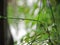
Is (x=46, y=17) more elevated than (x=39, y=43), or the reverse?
(x=46, y=17)

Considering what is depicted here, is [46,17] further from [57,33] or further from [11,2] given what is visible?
[11,2]

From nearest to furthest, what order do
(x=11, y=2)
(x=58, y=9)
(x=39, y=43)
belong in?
(x=39, y=43)
(x=58, y=9)
(x=11, y=2)

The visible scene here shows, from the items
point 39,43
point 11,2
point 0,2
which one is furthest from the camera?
point 11,2

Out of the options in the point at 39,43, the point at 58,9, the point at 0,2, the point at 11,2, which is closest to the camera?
the point at 39,43

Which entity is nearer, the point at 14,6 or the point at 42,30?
the point at 42,30

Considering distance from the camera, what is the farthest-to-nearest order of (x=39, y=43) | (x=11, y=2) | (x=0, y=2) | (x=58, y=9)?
(x=11, y=2) → (x=0, y=2) → (x=58, y=9) → (x=39, y=43)

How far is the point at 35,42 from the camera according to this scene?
2.45ft

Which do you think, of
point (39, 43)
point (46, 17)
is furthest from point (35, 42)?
point (46, 17)

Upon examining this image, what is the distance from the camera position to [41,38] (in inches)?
29.8

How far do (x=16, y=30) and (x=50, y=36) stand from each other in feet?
2.13

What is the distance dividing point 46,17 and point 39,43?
153mm

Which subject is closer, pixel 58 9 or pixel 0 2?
pixel 58 9

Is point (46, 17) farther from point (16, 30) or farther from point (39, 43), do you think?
point (16, 30)

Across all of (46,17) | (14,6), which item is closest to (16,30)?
(14,6)
